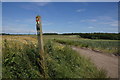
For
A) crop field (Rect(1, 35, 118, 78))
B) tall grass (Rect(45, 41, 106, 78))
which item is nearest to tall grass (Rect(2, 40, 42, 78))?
crop field (Rect(1, 35, 118, 78))

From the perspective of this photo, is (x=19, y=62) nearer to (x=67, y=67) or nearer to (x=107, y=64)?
(x=67, y=67)

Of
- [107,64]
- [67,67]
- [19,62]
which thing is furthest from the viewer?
[107,64]

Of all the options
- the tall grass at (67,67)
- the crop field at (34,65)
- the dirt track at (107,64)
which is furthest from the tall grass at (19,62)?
the dirt track at (107,64)

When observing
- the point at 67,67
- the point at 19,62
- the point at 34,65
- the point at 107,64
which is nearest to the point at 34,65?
the point at 34,65

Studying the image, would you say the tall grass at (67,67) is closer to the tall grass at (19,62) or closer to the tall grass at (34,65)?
the tall grass at (34,65)

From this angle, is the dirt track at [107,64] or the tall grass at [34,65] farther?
the dirt track at [107,64]

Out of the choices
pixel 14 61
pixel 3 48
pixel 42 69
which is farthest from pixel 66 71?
pixel 3 48

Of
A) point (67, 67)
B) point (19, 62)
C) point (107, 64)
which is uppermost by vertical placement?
point (19, 62)

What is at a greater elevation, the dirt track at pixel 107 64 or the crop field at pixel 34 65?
the crop field at pixel 34 65

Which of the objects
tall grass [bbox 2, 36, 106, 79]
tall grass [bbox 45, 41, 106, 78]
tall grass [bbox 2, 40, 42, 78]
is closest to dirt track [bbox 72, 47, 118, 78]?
tall grass [bbox 45, 41, 106, 78]

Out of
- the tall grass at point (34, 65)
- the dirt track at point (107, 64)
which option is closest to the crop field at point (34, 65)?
the tall grass at point (34, 65)

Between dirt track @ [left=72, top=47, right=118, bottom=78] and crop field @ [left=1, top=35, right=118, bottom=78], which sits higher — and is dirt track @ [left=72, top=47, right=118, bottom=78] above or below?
below

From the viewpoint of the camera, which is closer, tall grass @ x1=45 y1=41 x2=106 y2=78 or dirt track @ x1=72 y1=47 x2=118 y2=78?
tall grass @ x1=45 y1=41 x2=106 y2=78

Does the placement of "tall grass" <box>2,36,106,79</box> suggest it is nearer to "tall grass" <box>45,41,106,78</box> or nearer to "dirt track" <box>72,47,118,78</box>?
"tall grass" <box>45,41,106,78</box>
